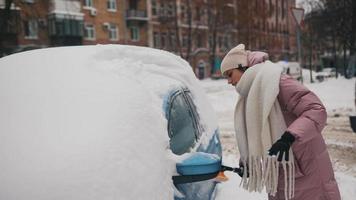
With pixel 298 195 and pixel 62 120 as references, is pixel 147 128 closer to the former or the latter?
pixel 62 120

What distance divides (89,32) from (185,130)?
3748cm

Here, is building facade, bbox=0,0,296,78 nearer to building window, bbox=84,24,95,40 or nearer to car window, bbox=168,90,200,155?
building window, bbox=84,24,95,40

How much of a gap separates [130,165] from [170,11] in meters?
42.1

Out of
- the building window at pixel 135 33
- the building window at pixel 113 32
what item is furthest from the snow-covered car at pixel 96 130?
the building window at pixel 135 33

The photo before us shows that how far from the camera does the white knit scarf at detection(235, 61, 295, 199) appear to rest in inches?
99.1

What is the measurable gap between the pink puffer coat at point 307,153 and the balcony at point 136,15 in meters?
40.2

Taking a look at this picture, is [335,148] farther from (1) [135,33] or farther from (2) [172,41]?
(2) [172,41]

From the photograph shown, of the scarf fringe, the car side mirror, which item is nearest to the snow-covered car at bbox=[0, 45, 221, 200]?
the car side mirror

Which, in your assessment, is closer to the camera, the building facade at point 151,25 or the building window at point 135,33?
the building facade at point 151,25

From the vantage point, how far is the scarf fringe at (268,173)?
251cm

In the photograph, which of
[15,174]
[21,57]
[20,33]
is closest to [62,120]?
Result: [15,174]

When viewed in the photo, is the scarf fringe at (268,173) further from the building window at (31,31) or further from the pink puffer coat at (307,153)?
the building window at (31,31)

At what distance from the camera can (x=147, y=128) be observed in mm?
2203

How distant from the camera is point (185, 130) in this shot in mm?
2844
